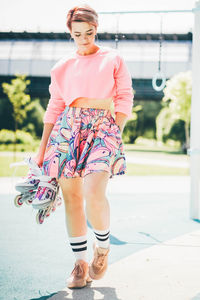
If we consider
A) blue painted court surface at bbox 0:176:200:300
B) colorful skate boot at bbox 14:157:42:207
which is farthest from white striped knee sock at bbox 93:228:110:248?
colorful skate boot at bbox 14:157:42:207

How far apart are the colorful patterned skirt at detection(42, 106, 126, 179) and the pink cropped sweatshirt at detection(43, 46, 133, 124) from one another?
0.11 metres

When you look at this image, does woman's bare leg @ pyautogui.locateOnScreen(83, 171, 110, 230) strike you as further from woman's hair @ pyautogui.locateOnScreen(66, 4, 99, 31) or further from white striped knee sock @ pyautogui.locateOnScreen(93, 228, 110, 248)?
woman's hair @ pyautogui.locateOnScreen(66, 4, 99, 31)

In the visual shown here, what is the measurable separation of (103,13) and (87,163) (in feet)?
11.8

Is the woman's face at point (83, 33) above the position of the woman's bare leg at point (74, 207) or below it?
above

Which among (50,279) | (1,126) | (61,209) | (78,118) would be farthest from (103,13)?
(1,126)

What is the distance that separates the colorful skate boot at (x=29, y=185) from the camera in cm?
257

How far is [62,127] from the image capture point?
2400 mm

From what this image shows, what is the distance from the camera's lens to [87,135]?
236cm

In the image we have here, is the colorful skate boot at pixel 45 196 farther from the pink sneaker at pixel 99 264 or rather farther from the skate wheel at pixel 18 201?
the pink sneaker at pixel 99 264

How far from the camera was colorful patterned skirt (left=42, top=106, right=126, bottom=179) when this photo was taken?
2.30 m

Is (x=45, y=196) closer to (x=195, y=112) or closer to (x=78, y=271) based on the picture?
(x=78, y=271)

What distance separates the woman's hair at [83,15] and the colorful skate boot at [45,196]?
1.00 m

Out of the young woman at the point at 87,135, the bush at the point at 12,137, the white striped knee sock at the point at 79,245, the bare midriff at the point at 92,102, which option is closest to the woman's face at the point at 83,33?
the young woman at the point at 87,135

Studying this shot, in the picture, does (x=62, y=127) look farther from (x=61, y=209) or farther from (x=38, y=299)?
(x=61, y=209)
